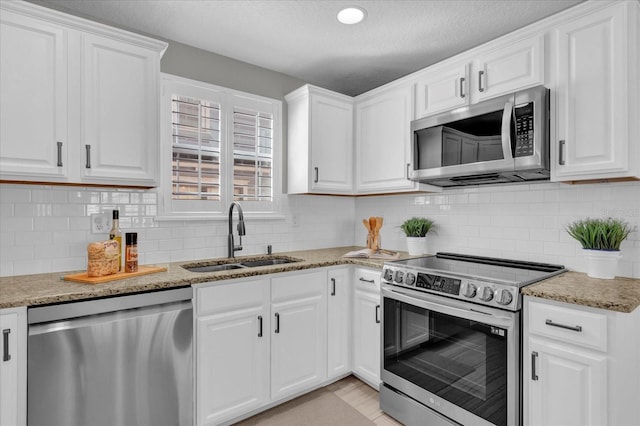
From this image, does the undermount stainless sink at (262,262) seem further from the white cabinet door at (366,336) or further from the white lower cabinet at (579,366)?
the white lower cabinet at (579,366)

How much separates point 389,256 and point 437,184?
2.21ft

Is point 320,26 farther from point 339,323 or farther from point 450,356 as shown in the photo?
point 450,356

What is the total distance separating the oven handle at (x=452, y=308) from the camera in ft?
5.58

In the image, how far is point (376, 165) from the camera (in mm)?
2914

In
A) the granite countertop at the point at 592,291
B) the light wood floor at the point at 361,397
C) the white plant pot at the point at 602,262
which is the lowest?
the light wood floor at the point at 361,397

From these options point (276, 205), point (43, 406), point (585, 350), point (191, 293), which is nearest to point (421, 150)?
point (276, 205)

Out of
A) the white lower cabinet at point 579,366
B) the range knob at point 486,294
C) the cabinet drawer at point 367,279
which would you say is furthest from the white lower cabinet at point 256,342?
the white lower cabinet at point 579,366

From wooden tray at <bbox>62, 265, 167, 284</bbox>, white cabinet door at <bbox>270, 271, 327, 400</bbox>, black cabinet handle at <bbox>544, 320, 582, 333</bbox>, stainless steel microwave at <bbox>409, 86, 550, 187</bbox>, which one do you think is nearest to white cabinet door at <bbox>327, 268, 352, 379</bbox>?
white cabinet door at <bbox>270, 271, 327, 400</bbox>

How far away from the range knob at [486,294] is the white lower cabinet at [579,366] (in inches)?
6.1

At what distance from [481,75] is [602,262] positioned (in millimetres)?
1284

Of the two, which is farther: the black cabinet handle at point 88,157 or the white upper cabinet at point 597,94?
the black cabinet handle at point 88,157

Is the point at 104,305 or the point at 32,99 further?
the point at 32,99

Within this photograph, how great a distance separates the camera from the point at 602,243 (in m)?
1.87

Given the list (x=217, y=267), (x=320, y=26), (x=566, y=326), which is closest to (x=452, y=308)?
(x=566, y=326)
